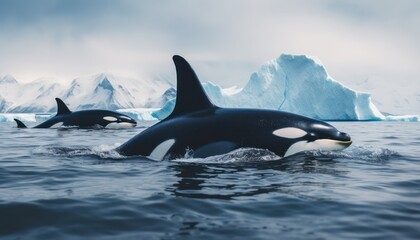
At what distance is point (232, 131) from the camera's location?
A: 7.34 metres

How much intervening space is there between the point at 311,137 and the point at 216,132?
1.74 metres

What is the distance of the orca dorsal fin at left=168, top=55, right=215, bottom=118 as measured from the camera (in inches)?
316

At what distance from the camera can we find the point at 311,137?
25.3ft

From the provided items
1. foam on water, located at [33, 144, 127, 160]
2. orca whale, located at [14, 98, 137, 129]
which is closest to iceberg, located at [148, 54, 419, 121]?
orca whale, located at [14, 98, 137, 129]

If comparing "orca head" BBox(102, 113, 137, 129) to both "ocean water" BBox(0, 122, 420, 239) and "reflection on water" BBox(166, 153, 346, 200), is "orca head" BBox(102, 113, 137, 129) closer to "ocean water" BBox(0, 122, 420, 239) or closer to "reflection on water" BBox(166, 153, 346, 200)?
"ocean water" BBox(0, 122, 420, 239)

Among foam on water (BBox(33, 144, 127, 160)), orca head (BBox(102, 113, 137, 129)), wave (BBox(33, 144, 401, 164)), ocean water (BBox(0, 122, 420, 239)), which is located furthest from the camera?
orca head (BBox(102, 113, 137, 129))

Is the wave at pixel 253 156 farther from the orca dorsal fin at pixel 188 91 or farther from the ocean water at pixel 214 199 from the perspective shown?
the orca dorsal fin at pixel 188 91

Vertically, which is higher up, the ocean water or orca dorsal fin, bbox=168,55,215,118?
orca dorsal fin, bbox=168,55,215,118

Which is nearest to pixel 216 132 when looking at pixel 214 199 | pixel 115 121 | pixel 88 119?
pixel 214 199

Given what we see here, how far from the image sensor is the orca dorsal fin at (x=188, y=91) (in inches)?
316

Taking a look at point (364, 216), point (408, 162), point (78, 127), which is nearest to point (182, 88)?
point (408, 162)

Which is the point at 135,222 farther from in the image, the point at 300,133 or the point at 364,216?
the point at 300,133

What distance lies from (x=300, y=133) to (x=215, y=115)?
5.07 ft

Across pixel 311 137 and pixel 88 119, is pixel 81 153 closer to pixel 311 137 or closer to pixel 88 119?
pixel 311 137
